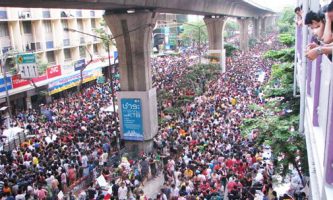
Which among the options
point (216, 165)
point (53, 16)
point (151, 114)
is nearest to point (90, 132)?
point (151, 114)

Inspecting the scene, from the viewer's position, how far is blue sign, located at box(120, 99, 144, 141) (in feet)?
67.7

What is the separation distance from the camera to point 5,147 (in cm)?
2048

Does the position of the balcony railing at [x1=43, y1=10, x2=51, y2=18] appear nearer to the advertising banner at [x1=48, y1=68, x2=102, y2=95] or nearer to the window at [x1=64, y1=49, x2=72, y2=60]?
the window at [x1=64, y1=49, x2=72, y2=60]

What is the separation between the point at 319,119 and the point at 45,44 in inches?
1350

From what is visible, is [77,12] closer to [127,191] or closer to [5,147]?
[5,147]

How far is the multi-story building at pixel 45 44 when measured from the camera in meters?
31.9

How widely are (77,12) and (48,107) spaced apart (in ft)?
53.7

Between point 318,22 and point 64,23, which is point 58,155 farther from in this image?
point 64,23

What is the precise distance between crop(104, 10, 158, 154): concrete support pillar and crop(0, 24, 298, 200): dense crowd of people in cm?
89

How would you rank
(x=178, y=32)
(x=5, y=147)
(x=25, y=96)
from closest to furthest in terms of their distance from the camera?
(x=5, y=147) < (x=25, y=96) < (x=178, y=32)

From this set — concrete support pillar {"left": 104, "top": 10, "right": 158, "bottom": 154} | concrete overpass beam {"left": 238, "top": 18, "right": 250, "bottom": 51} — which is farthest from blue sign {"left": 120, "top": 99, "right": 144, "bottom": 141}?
concrete overpass beam {"left": 238, "top": 18, "right": 250, "bottom": 51}

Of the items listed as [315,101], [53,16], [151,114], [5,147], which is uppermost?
[53,16]

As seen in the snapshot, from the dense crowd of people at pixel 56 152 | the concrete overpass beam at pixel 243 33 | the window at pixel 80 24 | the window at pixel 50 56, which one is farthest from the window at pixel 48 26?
the concrete overpass beam at pixel 243 33

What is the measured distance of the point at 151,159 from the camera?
17422mm
